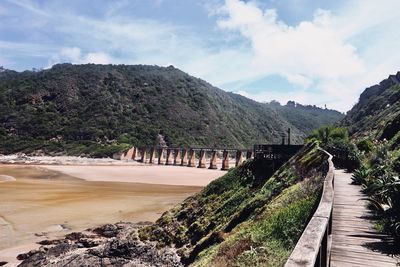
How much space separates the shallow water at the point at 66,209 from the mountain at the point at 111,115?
65.2m

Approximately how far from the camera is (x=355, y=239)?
7086 millimetres

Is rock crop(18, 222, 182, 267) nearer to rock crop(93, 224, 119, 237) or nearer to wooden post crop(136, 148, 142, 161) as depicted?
rock crop(93, 224, 119, 237)

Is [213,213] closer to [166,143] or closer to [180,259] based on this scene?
[180,259]

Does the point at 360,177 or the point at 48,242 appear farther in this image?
the point at 48,242

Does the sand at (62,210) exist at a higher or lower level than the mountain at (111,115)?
lower

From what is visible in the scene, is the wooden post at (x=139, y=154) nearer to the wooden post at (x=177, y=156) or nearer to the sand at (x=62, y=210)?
the wooden post at (x=177, y=156)

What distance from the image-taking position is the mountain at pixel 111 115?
119m

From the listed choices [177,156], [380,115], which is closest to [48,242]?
[380,115]

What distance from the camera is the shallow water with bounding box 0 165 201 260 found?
75.7 feet

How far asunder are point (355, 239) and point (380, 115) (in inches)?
2925

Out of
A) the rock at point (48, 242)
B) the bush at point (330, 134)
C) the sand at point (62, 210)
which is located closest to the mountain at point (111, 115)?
the sand at point (62, 210)

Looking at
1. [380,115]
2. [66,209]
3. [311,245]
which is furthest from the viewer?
[380,115]

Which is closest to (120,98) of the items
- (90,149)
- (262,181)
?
(90,149)

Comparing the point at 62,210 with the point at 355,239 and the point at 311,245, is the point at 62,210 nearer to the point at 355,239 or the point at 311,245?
the point at 355,239
